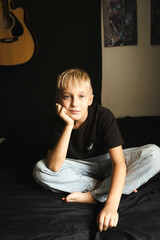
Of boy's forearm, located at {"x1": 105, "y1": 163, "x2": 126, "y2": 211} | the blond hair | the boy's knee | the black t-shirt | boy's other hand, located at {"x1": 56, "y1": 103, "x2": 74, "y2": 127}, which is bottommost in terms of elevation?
boy's forearm, located at {"x1": 105, "y1": 163, "x2": 126, "y2": 211}

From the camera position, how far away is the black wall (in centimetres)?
200

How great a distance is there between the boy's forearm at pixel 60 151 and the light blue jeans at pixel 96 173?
0.04 meters

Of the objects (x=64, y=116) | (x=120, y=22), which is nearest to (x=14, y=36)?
(x=120, y=22)

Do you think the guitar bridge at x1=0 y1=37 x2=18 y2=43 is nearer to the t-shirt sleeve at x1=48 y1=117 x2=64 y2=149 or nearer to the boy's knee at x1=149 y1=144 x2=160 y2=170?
the t-shirt sleeve at x1=48 y1=117 x2=64 y2=149

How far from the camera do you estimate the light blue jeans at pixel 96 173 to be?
0.95 metres

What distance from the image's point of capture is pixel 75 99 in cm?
94

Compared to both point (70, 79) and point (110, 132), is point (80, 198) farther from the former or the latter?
point (70, 79)

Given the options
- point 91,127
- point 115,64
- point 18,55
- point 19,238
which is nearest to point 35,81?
point 18,55

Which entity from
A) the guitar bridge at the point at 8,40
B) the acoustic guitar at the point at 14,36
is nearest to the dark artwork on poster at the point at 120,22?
the acoustic guitar at the point at 14,36

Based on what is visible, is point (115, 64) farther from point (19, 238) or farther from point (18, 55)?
point (19, 238)

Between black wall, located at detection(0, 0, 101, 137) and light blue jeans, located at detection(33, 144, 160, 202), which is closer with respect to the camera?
light blue jeans, located at detection(33, 144, 160, 202)

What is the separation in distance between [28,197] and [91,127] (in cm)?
42

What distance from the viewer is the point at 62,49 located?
2.09 m

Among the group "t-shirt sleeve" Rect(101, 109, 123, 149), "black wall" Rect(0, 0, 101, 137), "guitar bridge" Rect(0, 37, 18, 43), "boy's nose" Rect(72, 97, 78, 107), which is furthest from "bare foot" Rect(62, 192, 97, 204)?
"guitar bridge" Rect(0, 37, 18, 43)
